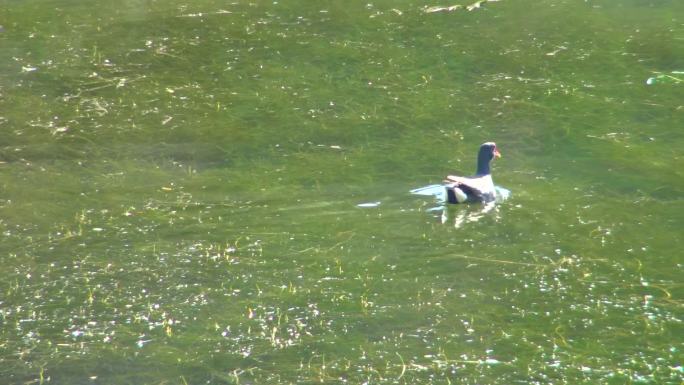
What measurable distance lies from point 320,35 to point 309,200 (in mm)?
5036

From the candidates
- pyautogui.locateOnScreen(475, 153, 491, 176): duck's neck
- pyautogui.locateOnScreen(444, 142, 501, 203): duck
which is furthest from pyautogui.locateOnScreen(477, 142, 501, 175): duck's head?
pyautogui.locateOnScreen(444, 142, 501, 203): duck

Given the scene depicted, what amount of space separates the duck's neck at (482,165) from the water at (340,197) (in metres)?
0.24

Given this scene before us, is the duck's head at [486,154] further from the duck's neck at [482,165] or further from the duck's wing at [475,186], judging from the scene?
the duck's wing at [475,186]

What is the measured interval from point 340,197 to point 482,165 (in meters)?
1.14

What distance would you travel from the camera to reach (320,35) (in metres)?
13.3

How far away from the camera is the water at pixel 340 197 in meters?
6.22

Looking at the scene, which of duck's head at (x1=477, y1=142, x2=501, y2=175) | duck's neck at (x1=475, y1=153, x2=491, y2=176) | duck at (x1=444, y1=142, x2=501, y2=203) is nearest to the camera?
duck at (x1=444, y1=142, x2=501, y2=203)

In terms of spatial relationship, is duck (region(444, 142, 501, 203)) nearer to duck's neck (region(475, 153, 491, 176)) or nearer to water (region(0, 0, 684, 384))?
duck's neck (region(475, 153, 491, 176))

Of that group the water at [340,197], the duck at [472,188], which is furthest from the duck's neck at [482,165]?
the water at [340,197]

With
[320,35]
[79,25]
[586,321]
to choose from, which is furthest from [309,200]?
[79,25]

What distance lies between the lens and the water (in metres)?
6.22

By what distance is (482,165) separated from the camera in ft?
29.4

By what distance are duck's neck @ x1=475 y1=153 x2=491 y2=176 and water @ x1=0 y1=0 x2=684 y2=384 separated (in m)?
0.24

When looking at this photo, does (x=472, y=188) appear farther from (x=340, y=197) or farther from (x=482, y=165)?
(x=340, y=197)
